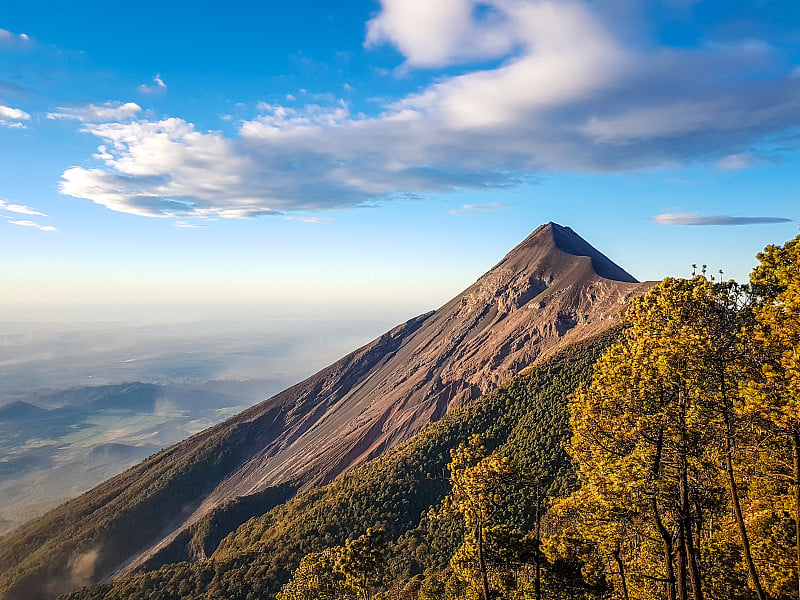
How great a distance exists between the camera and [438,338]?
560ft

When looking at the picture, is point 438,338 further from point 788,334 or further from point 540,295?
point 788,334

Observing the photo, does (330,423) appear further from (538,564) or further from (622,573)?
(622,573)

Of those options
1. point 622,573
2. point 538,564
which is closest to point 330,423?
point 538,564

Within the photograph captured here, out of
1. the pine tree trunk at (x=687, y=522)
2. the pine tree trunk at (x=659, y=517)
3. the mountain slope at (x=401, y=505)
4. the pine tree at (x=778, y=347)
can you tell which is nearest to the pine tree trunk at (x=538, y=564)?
the pine tree trunk at (x=659, y=517)

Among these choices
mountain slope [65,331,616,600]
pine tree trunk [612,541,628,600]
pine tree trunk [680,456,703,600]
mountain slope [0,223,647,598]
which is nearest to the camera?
pine tree trunk [680,456,703,600]

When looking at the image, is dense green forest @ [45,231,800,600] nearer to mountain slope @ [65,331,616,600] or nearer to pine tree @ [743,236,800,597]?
pine tree @ [743,236,800,597]

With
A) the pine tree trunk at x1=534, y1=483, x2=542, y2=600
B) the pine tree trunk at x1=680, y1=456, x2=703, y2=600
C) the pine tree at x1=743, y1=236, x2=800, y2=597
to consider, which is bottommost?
A: the pine tree trunk at x1=534, y1=483, x2=542, y2=600

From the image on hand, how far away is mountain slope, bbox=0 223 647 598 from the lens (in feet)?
379

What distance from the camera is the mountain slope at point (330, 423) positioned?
11562 centimetres

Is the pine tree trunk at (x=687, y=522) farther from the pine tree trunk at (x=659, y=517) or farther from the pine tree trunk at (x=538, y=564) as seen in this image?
the pine tree trunk at (x=538, y=564)

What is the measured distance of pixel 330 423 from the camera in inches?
6024

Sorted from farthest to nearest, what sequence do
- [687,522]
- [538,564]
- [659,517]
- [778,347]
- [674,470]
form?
[538,564] < [659,517] < [674,470] < [687,522] < [778,347]

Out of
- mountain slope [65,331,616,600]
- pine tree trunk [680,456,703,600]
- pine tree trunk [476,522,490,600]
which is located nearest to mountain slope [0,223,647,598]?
mountain slope [65,331,616,600]

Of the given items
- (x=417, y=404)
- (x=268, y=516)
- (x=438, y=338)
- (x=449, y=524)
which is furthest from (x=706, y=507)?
(x=438, y=338)
